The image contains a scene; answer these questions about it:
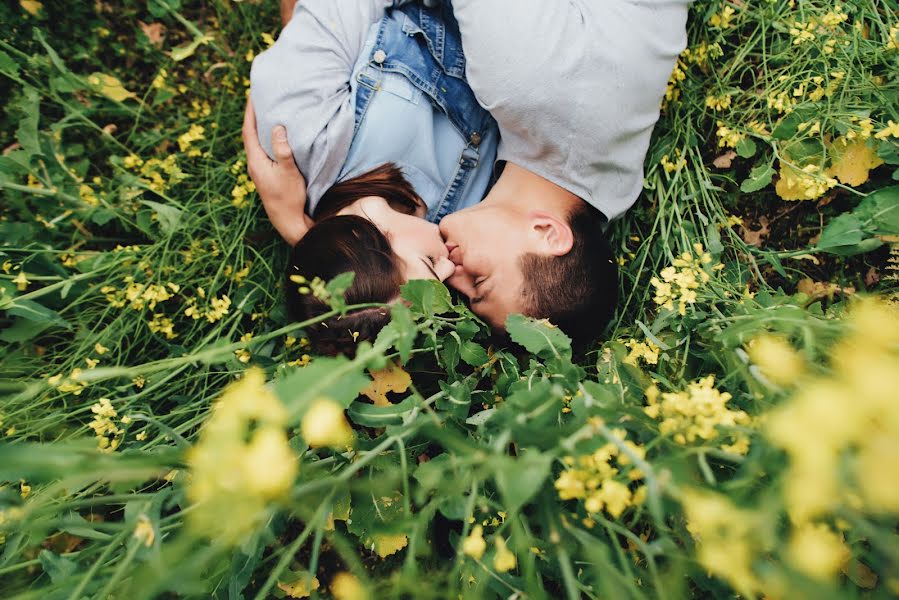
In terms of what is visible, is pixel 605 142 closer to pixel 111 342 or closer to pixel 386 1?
pixel 386 1

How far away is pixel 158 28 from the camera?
1.87 meters

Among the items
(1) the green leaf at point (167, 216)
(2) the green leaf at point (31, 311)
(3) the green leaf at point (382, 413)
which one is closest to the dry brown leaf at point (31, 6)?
(1) the green leaf at point (167, 216)

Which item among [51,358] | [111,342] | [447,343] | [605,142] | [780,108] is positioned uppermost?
[780,108]

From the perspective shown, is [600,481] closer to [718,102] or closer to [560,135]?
[560,135]

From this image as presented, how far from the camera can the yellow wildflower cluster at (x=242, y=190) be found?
5.23 ft

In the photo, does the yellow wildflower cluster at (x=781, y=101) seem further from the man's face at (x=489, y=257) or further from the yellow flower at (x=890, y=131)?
the man's face at (x=489, y=257)

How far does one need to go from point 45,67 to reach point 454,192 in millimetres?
1294

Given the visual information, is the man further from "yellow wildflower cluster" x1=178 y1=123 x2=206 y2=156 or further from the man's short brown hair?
"yellow wildflower cluster" x1=178 y1=123 x2=206 y2=156

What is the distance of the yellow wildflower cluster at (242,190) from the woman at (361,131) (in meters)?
0.12

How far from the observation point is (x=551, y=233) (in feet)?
4.51

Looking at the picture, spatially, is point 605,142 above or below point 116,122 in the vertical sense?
above

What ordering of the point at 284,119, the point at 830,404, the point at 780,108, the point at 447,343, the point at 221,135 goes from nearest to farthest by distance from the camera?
1. the point at 830,404
2. the point at 447,343
3. the point at 780,108
4. the point at 284,119
5. the point at 221,135

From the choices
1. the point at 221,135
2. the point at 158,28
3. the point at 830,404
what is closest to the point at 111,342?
the point at 221,135

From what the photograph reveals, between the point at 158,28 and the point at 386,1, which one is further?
the point at 158,28
